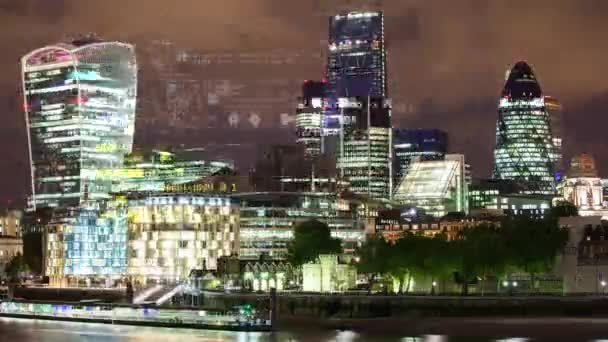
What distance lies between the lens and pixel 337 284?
138m

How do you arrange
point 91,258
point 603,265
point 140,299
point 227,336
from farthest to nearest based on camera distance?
point 91,258, point 140,299, point 603,265, point 227,336

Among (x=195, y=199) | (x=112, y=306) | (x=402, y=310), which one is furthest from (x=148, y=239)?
(x=402, y=310)

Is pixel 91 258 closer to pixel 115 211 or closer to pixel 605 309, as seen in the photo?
pixel 115 211

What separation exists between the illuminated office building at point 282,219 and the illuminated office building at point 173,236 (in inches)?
344

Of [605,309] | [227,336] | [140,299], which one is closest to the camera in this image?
[227,336]

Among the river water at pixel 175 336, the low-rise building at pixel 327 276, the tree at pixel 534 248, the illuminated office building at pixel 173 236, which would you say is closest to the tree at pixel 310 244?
the illuminated office building at pixel 173 236

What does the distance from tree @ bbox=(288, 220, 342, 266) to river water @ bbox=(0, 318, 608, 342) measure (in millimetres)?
47796

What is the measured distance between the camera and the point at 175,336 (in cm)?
9775

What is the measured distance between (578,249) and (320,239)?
36647 millimetres

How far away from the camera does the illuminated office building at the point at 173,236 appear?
156 meters

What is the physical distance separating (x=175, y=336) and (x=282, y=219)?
268 feet

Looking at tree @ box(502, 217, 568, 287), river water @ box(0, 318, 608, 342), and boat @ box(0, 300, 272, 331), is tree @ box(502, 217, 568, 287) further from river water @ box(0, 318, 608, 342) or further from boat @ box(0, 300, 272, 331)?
boat @ box(0, 300, 272, 331)

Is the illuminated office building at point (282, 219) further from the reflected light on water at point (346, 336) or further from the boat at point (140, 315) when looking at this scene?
the reflected light on water at point (346, 336)

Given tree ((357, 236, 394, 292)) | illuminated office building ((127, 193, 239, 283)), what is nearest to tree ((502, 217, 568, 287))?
tree ((357, 236, 394, 292))
